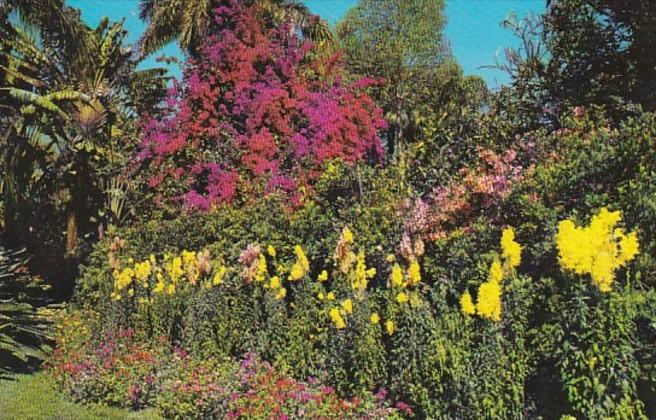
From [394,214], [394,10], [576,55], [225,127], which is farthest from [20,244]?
[394,10]

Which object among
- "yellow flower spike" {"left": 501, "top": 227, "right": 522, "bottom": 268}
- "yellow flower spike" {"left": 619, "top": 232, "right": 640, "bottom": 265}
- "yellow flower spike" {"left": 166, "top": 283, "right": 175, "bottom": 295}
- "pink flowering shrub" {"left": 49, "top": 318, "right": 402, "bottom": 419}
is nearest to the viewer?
"yellow flower spike" {"left": 619, "top": 232, "right": 640, "bottom": 265}

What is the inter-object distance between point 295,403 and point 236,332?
1.92 metres

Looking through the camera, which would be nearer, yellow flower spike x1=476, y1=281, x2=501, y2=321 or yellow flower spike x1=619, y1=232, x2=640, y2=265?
yellow flower spike x1=619, y1=232, x2=640, y2=265

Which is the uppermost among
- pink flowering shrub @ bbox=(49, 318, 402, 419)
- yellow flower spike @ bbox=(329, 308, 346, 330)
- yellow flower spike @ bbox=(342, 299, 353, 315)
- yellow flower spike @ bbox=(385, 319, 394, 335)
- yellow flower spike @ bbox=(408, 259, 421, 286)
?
yellow flower spike @ bbox=(408, 259, 421, 286)

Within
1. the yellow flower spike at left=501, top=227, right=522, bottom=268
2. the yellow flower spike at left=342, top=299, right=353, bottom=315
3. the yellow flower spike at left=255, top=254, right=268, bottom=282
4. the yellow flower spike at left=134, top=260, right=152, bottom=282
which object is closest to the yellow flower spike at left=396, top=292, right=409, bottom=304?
the yellow flower spike at left=342, top=299, right=353, bottom=315

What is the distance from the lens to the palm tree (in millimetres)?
16250

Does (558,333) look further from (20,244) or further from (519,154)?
(20,244)

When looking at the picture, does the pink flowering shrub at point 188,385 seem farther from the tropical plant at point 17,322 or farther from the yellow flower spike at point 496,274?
the yellow flower spike at point 496,274

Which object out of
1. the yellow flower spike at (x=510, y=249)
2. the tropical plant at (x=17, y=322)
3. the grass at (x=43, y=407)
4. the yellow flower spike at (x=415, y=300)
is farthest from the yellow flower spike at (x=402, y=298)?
the tropical plant at (x=17, y=322)

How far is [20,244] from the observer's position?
48.9 feet

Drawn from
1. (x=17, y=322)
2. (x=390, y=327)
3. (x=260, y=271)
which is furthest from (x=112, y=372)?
(x=390, y=327)

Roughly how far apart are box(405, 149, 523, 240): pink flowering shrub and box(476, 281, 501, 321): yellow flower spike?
1.53 metres

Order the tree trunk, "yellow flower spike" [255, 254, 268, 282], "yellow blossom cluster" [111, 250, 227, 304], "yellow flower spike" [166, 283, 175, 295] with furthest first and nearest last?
the tree trunk → "yellow flower spike" [166, 283, 175, 295] → "yellow blossom cluster" [111, 250, 227, 304] → "yellow flower spike" [255, 254, 268, 282]

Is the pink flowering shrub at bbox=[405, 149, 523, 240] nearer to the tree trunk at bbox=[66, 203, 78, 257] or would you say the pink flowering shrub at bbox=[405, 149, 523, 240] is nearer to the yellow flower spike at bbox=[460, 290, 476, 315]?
the yellow flower spike at bbox=[460, 290, 476, 315]
